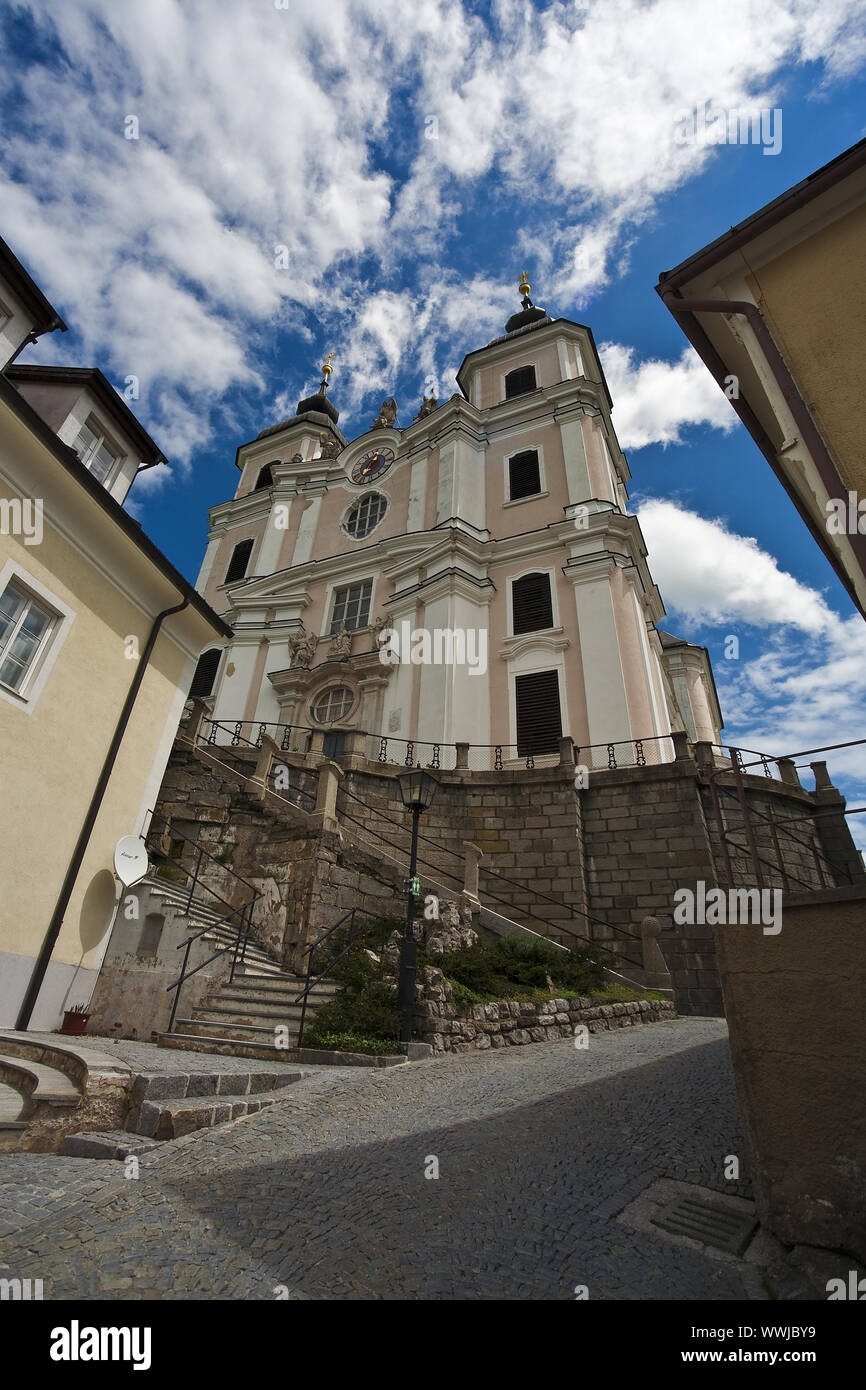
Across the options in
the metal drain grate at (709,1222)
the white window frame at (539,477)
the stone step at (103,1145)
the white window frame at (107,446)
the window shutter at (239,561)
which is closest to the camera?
the metal drain grate at (709,1222)

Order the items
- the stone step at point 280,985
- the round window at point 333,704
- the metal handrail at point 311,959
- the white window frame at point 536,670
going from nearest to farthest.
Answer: the metal handrail at point 311,959 < the stone step at point 280,985 < the white window frame at point 536,670 < the round window at point 333,704

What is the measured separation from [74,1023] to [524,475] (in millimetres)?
24483

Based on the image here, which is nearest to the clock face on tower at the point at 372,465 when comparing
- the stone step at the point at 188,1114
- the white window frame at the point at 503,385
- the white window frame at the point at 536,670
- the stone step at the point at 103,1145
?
the white window frame at the point at 503,385

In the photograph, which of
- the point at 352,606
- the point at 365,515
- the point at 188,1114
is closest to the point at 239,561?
the point at 365,515

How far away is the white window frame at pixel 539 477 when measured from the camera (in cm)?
2578

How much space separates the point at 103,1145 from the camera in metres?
4.52

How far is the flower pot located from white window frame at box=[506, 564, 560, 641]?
16.9m

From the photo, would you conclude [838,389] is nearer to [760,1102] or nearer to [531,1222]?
[760,1102]

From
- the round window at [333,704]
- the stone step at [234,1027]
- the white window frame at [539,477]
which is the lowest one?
the stone step at [234,1027]

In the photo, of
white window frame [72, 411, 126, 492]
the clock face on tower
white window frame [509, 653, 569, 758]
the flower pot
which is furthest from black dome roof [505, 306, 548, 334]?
the flower pot

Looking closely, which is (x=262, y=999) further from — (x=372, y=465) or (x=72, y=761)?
(x=372, y=465)

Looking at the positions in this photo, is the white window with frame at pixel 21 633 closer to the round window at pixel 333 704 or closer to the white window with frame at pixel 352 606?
the round window at pixel 333 704

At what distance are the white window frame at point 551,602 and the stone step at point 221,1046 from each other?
16.6 meters

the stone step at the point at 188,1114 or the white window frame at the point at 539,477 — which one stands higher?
the white window frame at the point at 539,477
